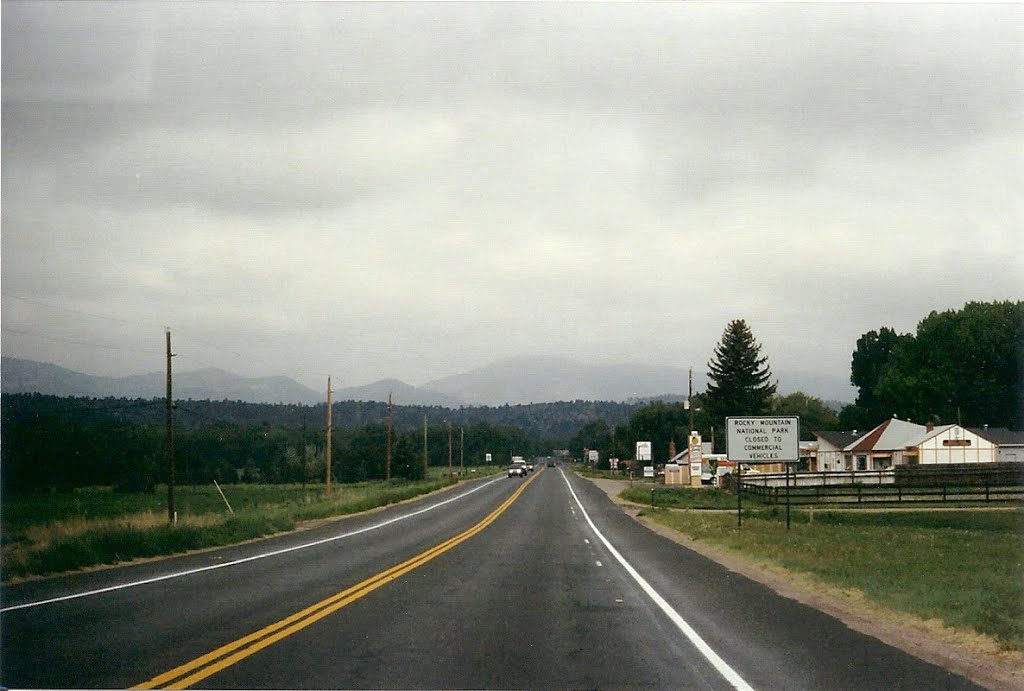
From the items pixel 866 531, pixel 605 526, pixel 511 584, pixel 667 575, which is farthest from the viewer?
pixel 605 526

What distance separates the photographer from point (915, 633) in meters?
12.0

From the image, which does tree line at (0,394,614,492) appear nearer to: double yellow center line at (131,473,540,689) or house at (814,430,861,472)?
double yellow center line at (131,473,540,689)

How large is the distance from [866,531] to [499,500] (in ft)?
100

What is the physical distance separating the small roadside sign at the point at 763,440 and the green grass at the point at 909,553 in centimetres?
242

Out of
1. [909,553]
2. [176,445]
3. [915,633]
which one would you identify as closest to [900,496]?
[909,553]

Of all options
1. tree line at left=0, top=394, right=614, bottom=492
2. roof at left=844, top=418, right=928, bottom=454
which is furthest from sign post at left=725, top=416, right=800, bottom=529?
roof at left=844, top=418, right=928, bottom=454

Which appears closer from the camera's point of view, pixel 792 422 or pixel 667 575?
pixel 667 575

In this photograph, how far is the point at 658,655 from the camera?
10133 millimetres

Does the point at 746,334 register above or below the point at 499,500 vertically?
above

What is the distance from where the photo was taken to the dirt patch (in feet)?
31.8

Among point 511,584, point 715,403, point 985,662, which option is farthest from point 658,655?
point 715,403

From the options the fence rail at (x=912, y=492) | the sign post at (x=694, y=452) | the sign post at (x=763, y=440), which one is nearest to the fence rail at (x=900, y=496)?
the fence rail at (x=912, y=492)

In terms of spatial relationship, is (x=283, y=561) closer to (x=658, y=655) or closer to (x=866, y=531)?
(x=658, y=655)

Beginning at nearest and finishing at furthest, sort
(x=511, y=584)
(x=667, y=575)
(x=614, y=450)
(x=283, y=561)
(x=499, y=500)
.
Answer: (x=511, y=584) → (x=667, y=575) → (x=283, y=561) → (x=499, y=500) → (x=614, y=450)
